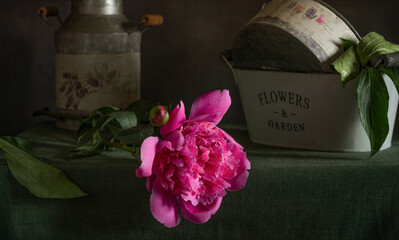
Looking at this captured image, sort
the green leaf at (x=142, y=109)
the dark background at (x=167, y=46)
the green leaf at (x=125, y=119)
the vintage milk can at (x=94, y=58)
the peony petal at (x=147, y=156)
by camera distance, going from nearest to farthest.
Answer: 1. the peony petal at (x=147, y=156)
2. the green leaf at (x=125, y=119)
3. the green leaf at (x=142, y=109)
4. the vintage milk can at (x=94, y=58)
5. the dark background at (x=167, y=46)

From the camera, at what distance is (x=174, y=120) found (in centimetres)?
69

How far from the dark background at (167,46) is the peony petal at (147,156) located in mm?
639

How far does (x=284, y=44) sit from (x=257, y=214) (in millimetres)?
278

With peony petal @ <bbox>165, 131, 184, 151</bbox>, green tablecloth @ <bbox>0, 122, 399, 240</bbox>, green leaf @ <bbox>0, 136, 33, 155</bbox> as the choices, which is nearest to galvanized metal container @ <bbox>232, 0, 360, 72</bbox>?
green tablecloth @ <bbox>0, 122, 399, 240</bbox>

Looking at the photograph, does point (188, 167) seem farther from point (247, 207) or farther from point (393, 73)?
point (393, 73)

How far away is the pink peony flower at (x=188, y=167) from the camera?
662 millimetres

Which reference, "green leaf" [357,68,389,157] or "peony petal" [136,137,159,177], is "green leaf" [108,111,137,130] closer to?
"peony petal" [136,137,159,177]

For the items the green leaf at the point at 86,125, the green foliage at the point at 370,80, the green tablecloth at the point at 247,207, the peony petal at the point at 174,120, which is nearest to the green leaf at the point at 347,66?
the green foliage at the point at 370,80

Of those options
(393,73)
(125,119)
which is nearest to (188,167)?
(125,119)

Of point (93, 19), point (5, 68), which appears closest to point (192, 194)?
point (93, 19)

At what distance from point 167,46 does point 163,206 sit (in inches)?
26.1

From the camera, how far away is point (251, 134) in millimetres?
989

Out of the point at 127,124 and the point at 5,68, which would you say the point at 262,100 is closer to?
the point at 127,124

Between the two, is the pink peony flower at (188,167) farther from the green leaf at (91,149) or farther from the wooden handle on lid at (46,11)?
the wooden handle on lid at (46,11)
